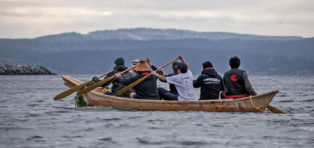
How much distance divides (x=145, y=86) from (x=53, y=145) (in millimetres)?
6261

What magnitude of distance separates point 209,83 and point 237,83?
0.99m

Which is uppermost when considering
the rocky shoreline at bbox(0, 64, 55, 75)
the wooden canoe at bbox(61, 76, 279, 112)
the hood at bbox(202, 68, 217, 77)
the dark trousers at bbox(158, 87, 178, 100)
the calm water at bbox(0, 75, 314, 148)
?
the hood at bbox(202, 68, 217, 77)

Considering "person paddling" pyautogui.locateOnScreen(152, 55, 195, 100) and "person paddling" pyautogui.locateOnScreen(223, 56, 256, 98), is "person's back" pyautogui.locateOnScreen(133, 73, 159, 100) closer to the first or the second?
"person paddling" pyautogui.locateOnScreen(152, 55, 195, 100)

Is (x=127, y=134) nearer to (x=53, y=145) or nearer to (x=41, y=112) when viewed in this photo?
(x=53, y=145)

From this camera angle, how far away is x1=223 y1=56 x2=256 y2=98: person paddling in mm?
14656

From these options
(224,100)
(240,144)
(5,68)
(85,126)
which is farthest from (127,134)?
(5,68)

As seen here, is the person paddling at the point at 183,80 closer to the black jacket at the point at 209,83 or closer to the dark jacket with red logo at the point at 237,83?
the black jacket at the point at 209,83

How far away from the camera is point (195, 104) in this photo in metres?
15.4

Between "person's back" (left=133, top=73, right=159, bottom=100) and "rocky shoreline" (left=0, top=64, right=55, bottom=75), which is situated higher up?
"person's back" (left=133, top=73, right=159, bottom=100)

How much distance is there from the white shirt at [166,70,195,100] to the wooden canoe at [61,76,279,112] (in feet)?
0.88

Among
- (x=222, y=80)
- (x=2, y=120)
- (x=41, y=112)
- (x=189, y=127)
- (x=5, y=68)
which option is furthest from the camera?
(x=5, y=68)

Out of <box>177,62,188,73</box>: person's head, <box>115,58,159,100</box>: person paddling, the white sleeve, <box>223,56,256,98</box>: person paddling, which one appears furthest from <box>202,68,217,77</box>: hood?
<box>115,58,159,100</box>: person paddling

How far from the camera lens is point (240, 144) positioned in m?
10.4

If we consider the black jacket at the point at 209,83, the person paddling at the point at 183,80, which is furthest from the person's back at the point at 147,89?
the black jacket at the point at 209,83
